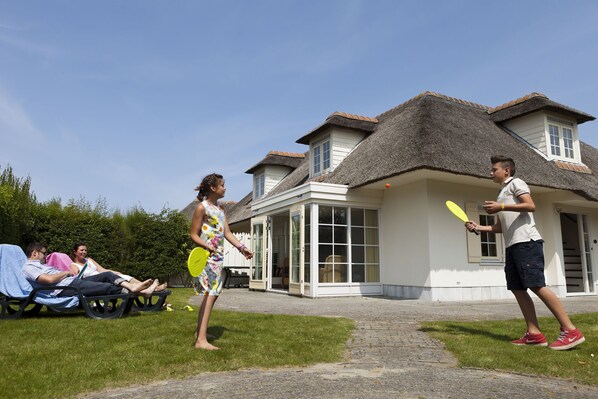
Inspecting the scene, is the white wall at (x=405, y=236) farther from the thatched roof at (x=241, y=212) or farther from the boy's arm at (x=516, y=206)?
the thatched roof at (x=241, y=212)

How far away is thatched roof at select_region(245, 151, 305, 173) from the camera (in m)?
16.8

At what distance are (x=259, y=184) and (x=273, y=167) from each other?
1009 mm

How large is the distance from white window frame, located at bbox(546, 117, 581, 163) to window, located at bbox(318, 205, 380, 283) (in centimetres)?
533

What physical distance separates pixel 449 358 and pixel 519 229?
1403 mm

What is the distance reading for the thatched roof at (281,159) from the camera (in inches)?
661

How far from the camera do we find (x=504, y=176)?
4387mm

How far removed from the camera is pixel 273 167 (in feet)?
55.6

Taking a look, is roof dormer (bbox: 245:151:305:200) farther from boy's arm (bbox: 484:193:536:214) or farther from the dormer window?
boy's arm (bbox: 484:193:536:214)

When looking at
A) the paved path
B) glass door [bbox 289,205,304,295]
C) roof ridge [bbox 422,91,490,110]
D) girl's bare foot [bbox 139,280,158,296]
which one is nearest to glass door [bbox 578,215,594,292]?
roof ridge [bbox 422,91,490,110]

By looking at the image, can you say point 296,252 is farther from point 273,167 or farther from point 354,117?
point 273,167

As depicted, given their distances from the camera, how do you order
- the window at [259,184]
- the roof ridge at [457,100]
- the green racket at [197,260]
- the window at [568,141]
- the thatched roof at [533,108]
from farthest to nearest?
the window at [259,184] < the roof ridge at [457,100] < the window at [568,141] < the thatched roof at [533,108] < the green racket at [197,260]

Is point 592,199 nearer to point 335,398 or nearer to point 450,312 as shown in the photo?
point 450,312

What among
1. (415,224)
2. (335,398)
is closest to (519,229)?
(335,398)

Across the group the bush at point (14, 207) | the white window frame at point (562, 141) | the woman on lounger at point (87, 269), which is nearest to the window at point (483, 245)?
the white window frame at point (562, 141)
